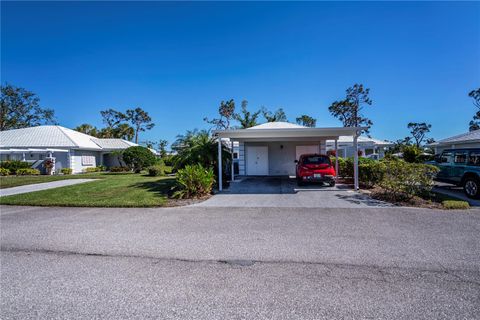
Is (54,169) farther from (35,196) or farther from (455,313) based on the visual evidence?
(455,313)

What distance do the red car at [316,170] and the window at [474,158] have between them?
4906 millimetres

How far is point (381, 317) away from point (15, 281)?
15.3 ft

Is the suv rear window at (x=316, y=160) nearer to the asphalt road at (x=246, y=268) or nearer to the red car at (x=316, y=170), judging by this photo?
the red car at (x=316, y=170)

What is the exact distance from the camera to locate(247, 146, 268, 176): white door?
1823cm

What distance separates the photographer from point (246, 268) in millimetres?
3697

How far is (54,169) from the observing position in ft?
77.8

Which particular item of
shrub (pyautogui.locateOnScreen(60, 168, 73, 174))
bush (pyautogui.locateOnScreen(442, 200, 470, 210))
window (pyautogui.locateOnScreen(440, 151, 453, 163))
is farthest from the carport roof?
shrub (pyautogui.locateOnScreen(60, 168, 73, 174))

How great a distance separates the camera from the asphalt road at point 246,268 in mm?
2703

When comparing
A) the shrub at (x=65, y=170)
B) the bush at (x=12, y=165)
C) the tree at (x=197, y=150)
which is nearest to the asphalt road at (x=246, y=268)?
the tree at (x=197, y=150)

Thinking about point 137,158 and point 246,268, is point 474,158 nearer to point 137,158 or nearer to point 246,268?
point 246,268

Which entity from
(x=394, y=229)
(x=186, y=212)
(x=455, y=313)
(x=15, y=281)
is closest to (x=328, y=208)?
(x=394, y=229)

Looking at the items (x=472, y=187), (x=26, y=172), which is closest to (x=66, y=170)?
(x=26, y=172)

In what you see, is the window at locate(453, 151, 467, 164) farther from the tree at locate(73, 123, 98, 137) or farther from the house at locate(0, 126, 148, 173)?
the tree at locate(73, 123, 98, 137)

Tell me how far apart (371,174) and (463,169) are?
3.31 meters
